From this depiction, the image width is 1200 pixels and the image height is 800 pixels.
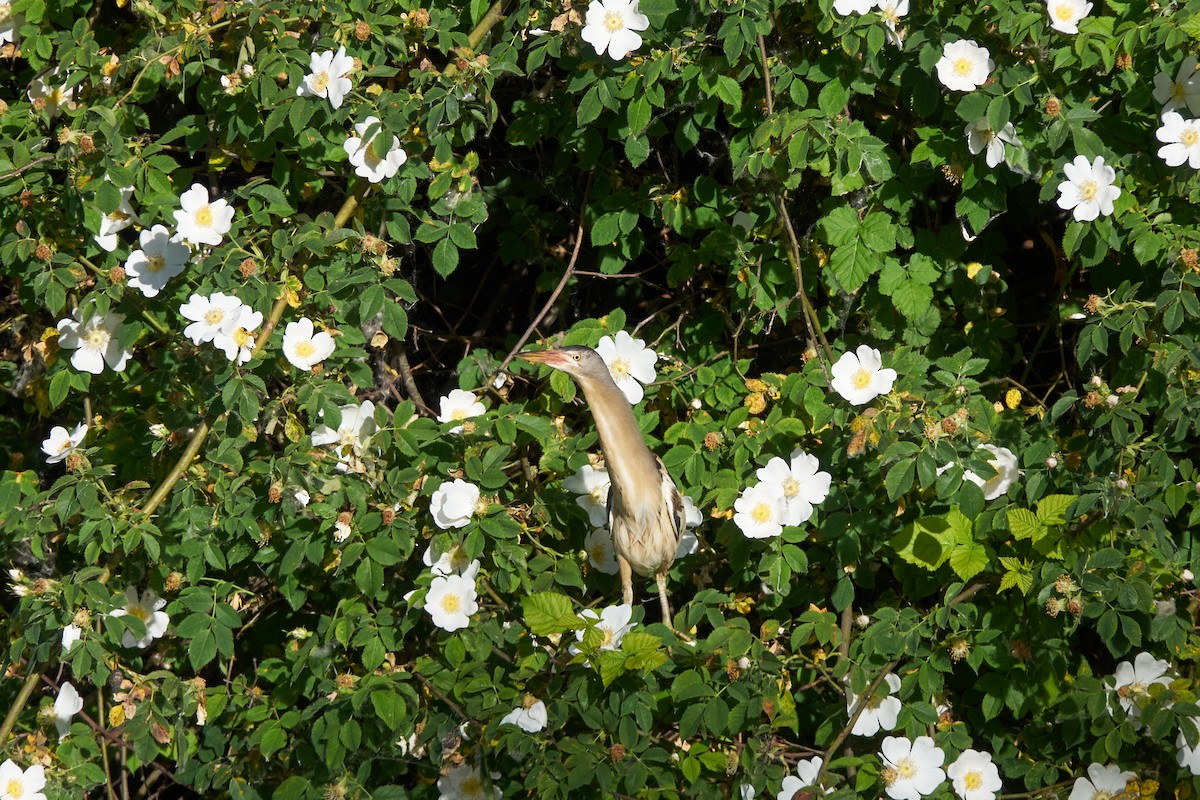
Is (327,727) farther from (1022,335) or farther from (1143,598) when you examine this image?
(1022,335)

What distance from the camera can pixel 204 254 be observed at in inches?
120

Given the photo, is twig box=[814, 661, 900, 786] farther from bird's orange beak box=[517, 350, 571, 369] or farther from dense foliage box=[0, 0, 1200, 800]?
bird's orange beak box=[517, 350, 571, 369]

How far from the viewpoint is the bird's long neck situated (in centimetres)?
298

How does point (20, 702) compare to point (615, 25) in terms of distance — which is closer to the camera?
point (615, 25)

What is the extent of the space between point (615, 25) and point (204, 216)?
1.10 meters

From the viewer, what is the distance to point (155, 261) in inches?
121

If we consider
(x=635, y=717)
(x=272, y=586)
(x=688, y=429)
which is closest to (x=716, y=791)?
(x=635, y=717)

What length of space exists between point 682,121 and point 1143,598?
63.8 inches

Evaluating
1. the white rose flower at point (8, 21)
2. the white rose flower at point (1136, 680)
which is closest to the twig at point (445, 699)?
the white rose flower at point (1136, 680)

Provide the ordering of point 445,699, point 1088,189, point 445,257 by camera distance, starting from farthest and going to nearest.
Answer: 1. point 445,257
2. point 445,699
3. point 1088,189

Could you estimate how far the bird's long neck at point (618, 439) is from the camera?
298cm

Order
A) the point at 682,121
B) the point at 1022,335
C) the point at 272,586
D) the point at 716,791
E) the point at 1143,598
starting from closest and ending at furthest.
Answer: the point at 1143,598 → the point at 716,791 → the point at 682,121 → the point at 272,586 → the point at 1022,335

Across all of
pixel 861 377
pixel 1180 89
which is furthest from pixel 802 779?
pixel 1180 89

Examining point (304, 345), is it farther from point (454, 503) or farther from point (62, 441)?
point (62, 441)
